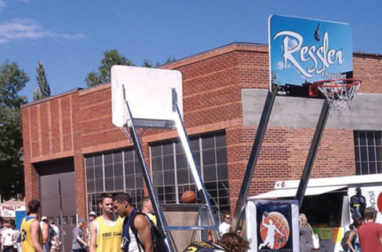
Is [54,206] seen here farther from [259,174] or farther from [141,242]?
[141,242]

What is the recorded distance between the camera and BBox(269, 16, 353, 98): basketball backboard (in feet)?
36.1

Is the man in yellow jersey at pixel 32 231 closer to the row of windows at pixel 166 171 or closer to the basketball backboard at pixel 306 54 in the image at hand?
the basketball backboard at pixel 306 54

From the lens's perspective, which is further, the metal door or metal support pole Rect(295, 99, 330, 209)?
the metal door

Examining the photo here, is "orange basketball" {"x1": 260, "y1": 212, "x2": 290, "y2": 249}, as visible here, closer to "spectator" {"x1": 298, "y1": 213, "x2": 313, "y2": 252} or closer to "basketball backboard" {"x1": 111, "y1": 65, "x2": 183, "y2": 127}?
"basketball backboard" {"x1": 111, "y1": 65, "x2": 183, "y2": 127}

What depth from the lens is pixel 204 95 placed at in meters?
23.5

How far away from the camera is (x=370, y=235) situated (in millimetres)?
11500

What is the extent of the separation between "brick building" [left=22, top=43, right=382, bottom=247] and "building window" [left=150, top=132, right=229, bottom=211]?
0.03 m

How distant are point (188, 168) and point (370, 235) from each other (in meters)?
13.0

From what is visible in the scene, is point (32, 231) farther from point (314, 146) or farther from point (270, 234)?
point (314, 146)

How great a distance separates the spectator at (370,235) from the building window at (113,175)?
1540cm

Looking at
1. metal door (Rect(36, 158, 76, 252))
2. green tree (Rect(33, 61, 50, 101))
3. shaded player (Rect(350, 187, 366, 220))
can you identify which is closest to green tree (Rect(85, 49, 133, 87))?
green tree (Rect(33, 61, 50, 101))

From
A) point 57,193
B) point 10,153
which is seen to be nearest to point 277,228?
point 57,193

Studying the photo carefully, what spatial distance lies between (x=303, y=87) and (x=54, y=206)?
22.4 metres

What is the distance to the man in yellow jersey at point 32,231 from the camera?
446 inches
